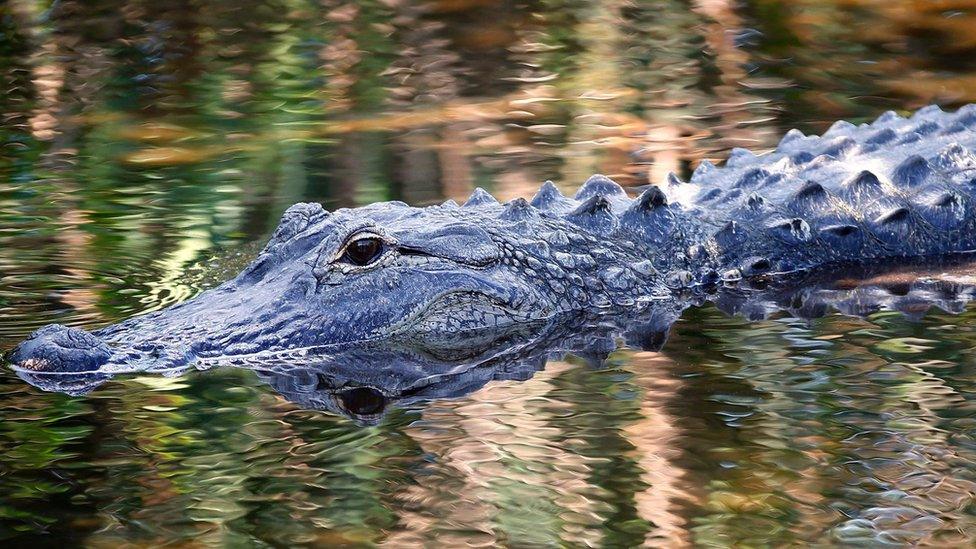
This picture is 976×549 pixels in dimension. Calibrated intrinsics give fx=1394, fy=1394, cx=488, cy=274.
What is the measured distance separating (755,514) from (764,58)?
8339 mm

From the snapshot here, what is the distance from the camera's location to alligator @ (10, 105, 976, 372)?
5641 mm

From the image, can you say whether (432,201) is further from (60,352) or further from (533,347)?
(60,352)

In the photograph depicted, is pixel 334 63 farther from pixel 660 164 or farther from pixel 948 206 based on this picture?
pixel 948 206

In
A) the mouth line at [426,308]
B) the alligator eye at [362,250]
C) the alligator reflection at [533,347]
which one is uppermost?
the alligator eye at [362,250]

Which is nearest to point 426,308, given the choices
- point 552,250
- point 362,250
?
point 362,250

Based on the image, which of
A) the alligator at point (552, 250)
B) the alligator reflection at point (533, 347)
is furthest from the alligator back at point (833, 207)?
the alligator reflection at point (533, 347)

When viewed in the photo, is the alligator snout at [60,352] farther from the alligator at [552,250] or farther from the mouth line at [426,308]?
the mouth line at [426,308]

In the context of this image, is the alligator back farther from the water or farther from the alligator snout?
the alligator snout

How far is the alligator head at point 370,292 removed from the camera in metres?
5.51

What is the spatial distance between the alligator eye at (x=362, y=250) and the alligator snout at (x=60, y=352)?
106 centimetres

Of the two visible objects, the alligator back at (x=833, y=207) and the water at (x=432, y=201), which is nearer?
the water at (x=432, y=201)

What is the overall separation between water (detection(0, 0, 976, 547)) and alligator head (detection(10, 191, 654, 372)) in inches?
8.4

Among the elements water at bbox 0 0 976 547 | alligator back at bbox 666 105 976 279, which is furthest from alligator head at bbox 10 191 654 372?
alligator back at bbox 666 105 976 279

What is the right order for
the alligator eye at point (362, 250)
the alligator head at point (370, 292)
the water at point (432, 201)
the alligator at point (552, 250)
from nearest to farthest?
the water at point (432, 201) < the alligator head at point (370, 292) < the alligator at point (552, 250) < the alligator eye at point (362, 250)
